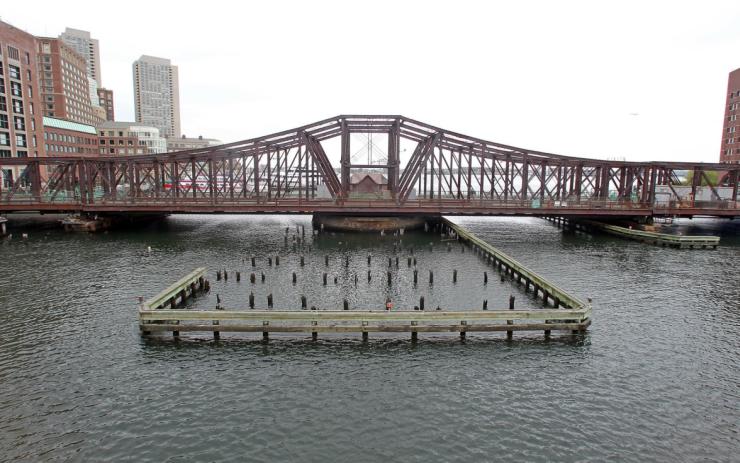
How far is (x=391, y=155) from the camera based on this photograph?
8444 cm

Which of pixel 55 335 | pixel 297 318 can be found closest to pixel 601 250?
pixel 297 318

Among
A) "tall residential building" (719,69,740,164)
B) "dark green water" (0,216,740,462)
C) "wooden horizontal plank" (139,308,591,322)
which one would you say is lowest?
"dark green water" (0,216,740,462)

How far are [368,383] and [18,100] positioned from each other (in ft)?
403

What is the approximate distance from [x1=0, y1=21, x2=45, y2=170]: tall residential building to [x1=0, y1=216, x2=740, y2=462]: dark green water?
264 ft

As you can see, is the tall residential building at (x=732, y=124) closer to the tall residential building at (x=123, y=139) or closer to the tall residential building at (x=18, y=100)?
the tall residential building at (x=18, y=100)

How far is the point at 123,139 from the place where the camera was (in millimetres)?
175875

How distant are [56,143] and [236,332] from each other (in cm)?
15010

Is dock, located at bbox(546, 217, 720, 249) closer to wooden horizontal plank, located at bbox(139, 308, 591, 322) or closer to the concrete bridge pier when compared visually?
wooden horizontal plank, located at bbox(139, 308, 591, 322)

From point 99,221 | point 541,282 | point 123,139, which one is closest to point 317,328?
point 541,282

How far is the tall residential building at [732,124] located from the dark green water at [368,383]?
112 metres

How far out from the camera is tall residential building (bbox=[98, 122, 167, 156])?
17325 centimetres

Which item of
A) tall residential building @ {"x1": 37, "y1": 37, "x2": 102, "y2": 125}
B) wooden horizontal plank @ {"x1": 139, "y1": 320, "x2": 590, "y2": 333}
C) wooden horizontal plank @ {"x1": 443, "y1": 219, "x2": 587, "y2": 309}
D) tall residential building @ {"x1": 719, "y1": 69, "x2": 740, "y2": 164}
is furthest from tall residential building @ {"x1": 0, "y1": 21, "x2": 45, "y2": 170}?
tall residential building @ {"x1": 719, "y1": 69, "x2": 740, "y2": 164}

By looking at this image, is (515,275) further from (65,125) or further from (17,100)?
(65,125)

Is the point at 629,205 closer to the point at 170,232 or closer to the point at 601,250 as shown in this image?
the point at 601,250
